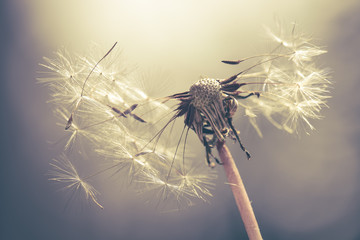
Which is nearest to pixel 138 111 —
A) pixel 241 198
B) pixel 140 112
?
pixel 140 112

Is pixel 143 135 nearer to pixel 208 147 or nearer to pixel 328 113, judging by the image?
pixel 208 147

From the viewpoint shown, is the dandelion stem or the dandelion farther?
the dandelion

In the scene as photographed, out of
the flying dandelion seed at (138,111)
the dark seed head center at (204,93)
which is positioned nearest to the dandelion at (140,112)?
the flying dandelion seed at (138,111)

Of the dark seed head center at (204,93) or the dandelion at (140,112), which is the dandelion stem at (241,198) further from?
the dark seed head center at (204,93)

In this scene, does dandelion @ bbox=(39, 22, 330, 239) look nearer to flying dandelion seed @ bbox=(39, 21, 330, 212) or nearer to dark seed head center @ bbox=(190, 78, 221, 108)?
flying dandelion seed @ bbox=(39, 21, 330, 212)

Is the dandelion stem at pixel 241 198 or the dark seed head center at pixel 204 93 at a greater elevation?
the dark seed head center at pixel 204 93

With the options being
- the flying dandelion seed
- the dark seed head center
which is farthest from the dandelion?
the dark seed head center

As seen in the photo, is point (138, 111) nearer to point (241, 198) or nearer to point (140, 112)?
point (140, 112)
